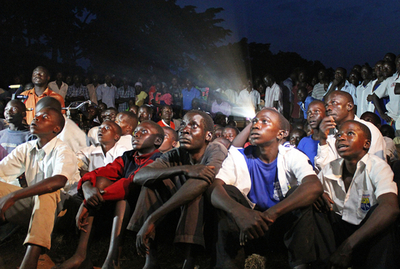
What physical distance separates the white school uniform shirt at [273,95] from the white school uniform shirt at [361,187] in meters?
6.03

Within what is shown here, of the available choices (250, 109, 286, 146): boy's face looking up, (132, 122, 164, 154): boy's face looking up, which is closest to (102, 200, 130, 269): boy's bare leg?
(132, 122, 164, 154): boy's face looking up

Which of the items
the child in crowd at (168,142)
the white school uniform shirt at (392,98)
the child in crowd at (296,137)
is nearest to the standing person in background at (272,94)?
the white school uniform shirt at (392,98)

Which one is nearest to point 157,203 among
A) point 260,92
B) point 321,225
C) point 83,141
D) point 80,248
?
point 80,248

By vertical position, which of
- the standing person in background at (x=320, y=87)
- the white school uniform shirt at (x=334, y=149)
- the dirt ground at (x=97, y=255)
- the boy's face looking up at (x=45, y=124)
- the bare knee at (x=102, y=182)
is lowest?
the dirt ground at (x=97, y=255)

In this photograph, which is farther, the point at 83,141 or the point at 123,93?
the point at 123,93

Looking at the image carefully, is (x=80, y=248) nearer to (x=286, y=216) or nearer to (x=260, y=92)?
(x=286, y=216)

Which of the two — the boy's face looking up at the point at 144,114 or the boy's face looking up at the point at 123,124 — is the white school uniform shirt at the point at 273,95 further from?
the boy's face looking up at the point at 123,124

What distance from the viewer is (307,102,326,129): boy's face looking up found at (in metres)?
4.54

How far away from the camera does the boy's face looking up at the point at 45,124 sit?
11.8 feet

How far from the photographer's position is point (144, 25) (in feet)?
55.3

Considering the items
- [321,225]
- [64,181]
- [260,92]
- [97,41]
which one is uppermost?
[97,41]

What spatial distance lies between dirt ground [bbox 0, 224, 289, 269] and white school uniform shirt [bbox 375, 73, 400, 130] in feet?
15.0

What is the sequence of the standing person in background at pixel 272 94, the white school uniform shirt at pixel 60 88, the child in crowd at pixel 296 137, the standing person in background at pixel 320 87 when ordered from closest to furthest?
the child in crowd at pixel 296 137 < the standing person in background at pixel 320 87 < the standing person in background at pixel 272 94 < the white school uniform shirt at pixel 60 88

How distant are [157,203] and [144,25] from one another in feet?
51.2
